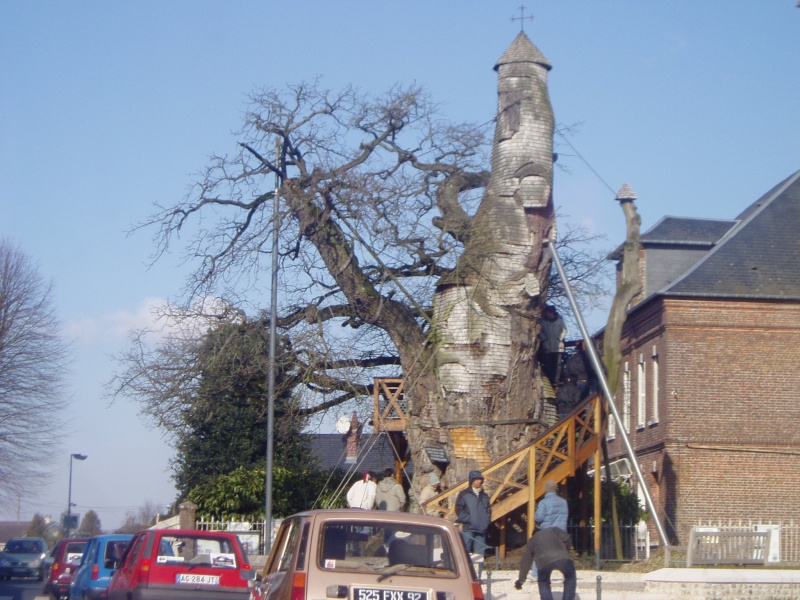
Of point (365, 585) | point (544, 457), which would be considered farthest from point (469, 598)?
point (544, 457)

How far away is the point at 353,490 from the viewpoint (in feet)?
61.6

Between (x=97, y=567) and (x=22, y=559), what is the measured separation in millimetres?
20190

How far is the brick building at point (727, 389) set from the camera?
28.7 m

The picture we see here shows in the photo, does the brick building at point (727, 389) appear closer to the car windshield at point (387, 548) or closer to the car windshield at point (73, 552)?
the car windshield at point (73, 552)

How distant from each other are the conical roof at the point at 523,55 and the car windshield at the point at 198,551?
1289 cm

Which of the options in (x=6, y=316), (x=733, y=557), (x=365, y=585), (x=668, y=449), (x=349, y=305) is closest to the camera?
(x=365, y=585)

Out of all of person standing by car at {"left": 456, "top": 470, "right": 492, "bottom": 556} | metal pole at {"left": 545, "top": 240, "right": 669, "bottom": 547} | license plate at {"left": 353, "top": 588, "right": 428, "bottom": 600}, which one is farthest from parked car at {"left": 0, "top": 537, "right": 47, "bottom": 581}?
license plate at {"left": 353, "top": 588, "right": 428, "bottom": 600}

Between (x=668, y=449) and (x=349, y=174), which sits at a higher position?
(x=349, y=174)

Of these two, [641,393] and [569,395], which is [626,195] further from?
[641,393]

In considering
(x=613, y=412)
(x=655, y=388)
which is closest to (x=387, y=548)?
(x=613, y=412)

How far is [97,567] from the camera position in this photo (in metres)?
16.4

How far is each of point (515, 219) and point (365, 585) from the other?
14.8 meters

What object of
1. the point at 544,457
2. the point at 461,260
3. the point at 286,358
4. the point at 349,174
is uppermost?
the point at 349,174

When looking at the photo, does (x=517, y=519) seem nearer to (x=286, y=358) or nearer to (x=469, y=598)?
(x=286, y=358)
